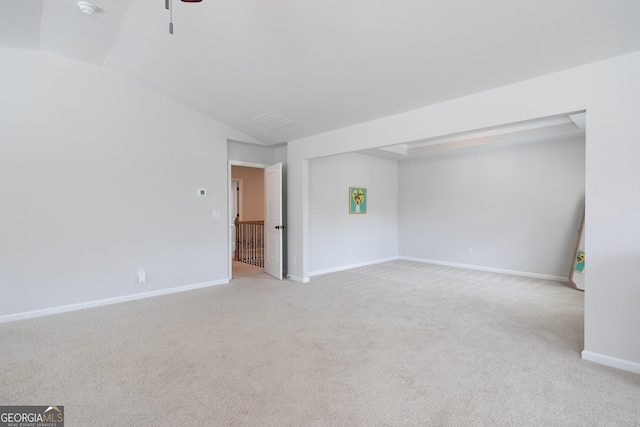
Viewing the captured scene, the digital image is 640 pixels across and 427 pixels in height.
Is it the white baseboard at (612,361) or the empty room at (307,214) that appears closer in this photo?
the empty room at (307,214)

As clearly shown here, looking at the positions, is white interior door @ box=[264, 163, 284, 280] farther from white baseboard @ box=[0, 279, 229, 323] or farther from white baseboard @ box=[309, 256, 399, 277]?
white baseboard @ box=[0, 279, 229, 323]

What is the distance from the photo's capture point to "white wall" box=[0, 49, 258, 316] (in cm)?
362

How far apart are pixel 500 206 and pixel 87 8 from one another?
267 inches

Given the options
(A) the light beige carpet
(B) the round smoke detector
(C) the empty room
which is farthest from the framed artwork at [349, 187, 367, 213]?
(B) the round smoke detector

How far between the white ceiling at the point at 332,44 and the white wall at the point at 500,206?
3355mm

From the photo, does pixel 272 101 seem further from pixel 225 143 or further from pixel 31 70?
pixel 31 70

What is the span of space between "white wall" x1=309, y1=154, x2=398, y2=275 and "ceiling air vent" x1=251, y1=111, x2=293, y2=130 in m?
Answer: 1.13

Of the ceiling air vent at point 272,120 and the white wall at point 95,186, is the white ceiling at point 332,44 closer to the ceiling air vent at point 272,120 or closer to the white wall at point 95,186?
the ceiling air vent at point 272,120

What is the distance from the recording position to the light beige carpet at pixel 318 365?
1.94 metres

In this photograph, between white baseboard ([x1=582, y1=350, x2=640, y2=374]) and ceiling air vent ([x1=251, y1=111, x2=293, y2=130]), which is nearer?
white baseboard ([x1=582, y1=350, x2=640, y2=374])

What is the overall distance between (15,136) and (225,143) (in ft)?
8.45

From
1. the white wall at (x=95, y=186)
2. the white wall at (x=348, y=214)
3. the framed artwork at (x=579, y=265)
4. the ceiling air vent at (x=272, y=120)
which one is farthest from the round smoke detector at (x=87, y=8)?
the framed artwork at (x=579, y=265)

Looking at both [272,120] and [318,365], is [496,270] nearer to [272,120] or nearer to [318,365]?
[318,365]

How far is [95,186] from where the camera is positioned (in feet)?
13.4
